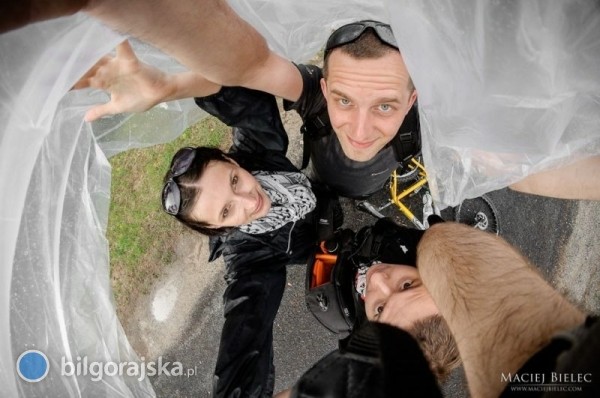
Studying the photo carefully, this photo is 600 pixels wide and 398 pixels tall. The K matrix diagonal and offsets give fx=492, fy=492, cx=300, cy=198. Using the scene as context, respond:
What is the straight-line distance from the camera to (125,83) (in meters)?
1.18

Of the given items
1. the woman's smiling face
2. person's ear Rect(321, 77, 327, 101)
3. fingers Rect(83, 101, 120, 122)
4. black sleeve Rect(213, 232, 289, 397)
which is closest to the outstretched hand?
fingers Rect(83, 101, 120, 122)

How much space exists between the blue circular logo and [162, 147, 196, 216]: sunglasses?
65 centimetres

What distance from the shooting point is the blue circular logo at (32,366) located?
3.42 ft

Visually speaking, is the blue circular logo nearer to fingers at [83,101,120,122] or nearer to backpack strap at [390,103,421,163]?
fingers at [83,101,120,122]

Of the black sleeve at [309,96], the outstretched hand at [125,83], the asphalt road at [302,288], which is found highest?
the outstretched hand at [125,83]

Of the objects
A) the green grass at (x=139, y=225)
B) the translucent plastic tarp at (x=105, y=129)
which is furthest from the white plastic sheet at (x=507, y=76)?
the green grass at (x=139, y=225)

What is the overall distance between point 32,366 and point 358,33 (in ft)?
3.91

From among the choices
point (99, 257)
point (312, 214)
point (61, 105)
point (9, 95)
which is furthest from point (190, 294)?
point (9, 95)

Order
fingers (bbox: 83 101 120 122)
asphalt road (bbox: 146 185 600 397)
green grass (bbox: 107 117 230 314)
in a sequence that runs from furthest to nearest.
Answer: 1. green grass (bbox: 107 117 230 314)
2. asphalt road (bbox: 146 185 600 397)
3. fingers (bbox: 83 101 120 122)

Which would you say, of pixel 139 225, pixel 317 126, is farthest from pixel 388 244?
pixel 139 225

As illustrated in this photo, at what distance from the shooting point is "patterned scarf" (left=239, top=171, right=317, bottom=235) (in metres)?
1.68

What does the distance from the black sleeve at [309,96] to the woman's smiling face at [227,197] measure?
281 mm

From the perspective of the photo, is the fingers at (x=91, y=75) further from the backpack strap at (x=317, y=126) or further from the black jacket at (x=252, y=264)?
the backpack strap at (x=317, y=126)

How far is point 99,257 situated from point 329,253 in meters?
0.82
